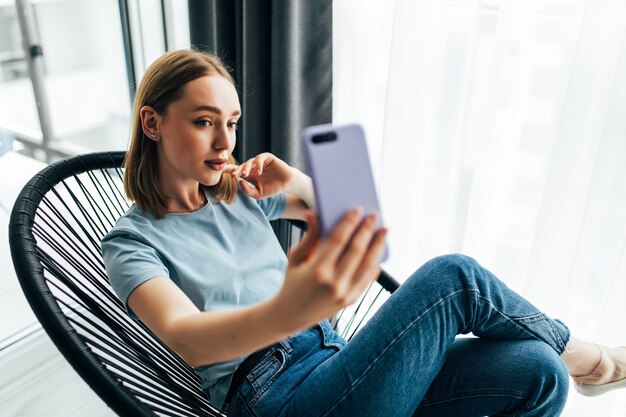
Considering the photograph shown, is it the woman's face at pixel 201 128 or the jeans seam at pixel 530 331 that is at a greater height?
the woman's face at pixel 201 128

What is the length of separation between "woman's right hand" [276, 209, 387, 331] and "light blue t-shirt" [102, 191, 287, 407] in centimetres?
38

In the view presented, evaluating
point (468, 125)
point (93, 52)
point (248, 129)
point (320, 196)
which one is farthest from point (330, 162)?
point (93, 52)

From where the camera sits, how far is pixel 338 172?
0.65 meters

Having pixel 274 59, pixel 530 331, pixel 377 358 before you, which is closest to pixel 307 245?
pixel 377 358

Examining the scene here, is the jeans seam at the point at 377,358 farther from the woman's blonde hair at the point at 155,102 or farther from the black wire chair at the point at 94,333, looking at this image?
the woman's blonde hair at the point at 155,102

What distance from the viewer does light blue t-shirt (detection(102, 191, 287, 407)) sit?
942 millimetres

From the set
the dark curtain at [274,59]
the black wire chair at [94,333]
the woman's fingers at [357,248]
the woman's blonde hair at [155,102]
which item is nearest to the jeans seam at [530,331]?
the black wire chair at [94,333]

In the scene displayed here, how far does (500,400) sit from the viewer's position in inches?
39.5

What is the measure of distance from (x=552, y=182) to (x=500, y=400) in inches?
20.4

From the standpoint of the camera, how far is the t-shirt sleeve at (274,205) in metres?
1.27

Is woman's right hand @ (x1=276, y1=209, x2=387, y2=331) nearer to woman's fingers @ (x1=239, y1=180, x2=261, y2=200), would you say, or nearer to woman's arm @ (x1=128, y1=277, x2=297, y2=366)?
woman's arm @ (x1=128, y1=277, x2=297, y2=366)

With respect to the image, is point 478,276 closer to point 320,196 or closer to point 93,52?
point 320,196

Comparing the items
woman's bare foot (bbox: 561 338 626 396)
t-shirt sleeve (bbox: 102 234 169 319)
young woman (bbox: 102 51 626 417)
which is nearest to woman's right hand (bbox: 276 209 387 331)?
young woman (bbox: 102 51 626 417)

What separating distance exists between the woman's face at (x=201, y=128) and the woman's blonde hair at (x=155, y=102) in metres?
0.02
